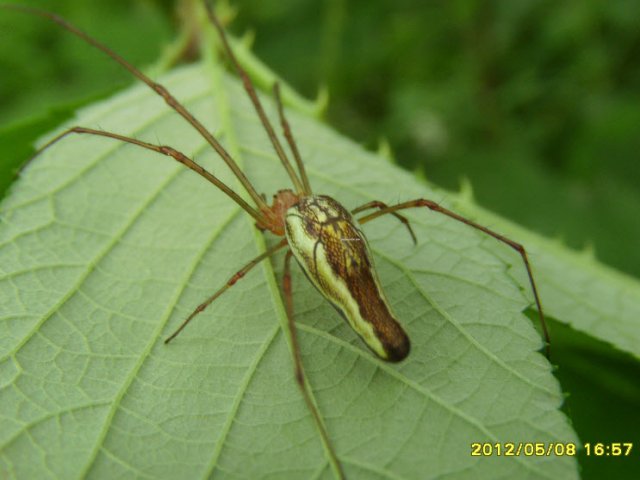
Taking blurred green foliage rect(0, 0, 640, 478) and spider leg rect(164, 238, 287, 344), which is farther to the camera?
blurred green foliage rect(0, 0, 640, 478)

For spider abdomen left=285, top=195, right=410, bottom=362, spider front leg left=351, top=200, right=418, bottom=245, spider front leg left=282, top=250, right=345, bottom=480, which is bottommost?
spider front leg left=282, top=250, right=345, bottom=480

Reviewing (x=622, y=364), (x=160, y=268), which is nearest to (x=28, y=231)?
(x=160, y=268)

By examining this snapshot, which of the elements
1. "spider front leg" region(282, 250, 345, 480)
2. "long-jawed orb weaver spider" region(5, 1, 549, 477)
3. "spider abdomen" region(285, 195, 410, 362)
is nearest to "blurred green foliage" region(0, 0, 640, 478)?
"long-jawed orb weaver spider" region(5, 1, 549, 477)

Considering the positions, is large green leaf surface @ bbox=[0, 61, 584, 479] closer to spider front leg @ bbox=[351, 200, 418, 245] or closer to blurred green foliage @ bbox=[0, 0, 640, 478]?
spider front leg @ bbox=[351, 200, 418, 245]

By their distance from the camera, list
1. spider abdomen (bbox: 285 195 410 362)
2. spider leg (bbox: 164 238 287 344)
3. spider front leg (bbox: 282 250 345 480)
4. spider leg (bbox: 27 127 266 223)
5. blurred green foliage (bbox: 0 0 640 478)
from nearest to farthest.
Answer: spider front leg (bbox: 282 250 345 480), spider abdomen (bbox: 285 195 410 362), spider leg (bbox: 164 238 287 344), spider leg (bbox: 27 127 266 223), blurred green foliage (bbox: 0 0 640 478)

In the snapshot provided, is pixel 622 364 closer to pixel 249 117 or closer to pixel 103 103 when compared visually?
pixel 249 117

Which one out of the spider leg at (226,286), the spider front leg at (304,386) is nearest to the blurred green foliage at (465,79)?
the spider leg at (226,286)

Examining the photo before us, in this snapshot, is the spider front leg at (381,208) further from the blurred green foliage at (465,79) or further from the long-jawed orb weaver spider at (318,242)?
the blurred green foliage at (465,79)
